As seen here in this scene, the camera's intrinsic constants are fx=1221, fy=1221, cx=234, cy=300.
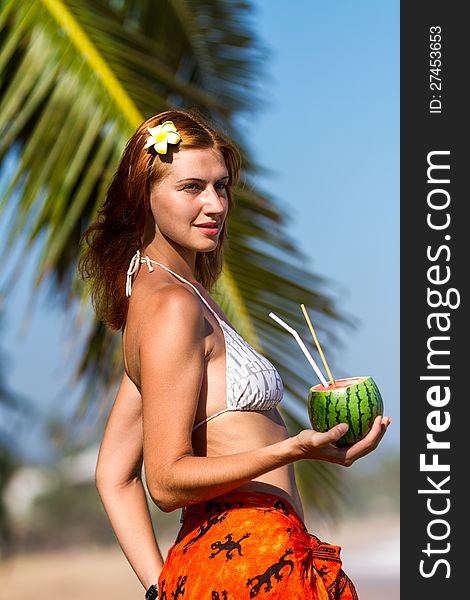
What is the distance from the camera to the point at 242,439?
8.32ft

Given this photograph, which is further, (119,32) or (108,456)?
(119,32)

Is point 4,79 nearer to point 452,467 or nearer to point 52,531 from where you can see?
point 452,467

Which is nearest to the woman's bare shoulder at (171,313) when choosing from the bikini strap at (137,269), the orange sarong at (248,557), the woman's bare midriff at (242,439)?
the bikini strap at (137,269)

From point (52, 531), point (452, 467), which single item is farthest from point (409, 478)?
point (52, 531)

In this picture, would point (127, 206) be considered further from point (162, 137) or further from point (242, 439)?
point (242, 439)

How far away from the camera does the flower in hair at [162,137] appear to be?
2650 mm

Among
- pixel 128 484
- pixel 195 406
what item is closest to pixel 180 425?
pixel 195 406

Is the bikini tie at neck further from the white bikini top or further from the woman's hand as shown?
the woman's hand

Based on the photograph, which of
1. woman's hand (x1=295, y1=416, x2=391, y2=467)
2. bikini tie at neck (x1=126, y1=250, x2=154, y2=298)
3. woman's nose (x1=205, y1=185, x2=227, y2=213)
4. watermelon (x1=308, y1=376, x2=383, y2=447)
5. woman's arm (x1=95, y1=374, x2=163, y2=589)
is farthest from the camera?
woman's arm (x1=95, y1=374, x2=163, y2=589)

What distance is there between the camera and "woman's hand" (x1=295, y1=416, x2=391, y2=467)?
223 centimetres

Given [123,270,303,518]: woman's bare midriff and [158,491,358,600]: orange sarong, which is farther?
[123,270,303,518]: woman's bare midriff

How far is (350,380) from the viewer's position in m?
2.46

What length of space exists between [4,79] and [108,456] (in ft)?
8.58

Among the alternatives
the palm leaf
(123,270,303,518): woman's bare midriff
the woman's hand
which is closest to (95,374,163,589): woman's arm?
(123,270,303,518): woman's bare midriff
